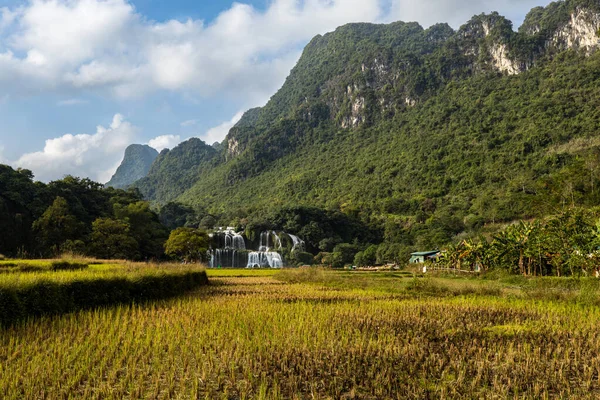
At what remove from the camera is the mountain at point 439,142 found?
72331 millimetres

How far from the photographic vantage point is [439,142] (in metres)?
110

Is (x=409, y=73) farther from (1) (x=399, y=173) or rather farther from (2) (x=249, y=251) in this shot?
(2) (x=249, y=251)

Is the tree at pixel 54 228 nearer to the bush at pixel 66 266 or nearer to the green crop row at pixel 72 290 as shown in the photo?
the bush at pixel 66 266

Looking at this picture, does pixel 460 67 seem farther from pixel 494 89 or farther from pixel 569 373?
pixel 569 373

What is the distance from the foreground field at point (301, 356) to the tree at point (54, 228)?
115ft

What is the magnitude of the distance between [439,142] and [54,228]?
96690mm

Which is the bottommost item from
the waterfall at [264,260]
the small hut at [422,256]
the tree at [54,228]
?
the waterfall at [264,260]

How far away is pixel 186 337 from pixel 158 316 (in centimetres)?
270

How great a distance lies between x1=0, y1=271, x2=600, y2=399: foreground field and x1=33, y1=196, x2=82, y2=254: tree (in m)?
35.1

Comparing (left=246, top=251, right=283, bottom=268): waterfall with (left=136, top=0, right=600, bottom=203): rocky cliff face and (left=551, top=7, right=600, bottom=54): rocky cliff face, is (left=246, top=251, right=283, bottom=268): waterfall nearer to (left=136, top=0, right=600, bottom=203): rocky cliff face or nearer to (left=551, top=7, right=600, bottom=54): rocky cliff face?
(left=136, top=0, right=600, bottom=203): rocky cliff face

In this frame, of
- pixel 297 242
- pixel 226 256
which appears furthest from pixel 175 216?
pixel 226 256

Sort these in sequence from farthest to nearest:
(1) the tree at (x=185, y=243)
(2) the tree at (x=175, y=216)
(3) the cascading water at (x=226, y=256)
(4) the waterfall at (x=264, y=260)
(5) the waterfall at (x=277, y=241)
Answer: (2) the tree at (x=175, y=216) < (5) the waterfall at (x=277, y=241) < (4) the waterfall at (x=264, y=260) < (3) the cascading water at (x=226, y=256) < (1) the tree at (x=185, y=243)

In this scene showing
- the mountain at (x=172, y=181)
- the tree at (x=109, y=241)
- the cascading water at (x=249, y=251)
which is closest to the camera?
the tree at (x=109, y=241)

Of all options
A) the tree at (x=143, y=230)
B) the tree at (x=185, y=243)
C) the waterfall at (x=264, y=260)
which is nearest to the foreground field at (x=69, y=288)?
the tree at (x=185, y=243)
